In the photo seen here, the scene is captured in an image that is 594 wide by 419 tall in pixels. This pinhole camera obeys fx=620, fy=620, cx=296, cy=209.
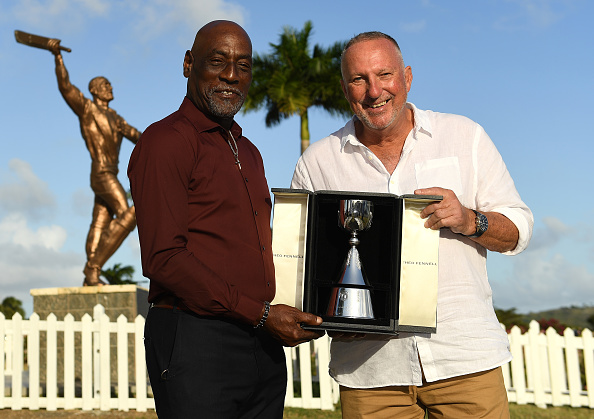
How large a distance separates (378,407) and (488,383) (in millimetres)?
529

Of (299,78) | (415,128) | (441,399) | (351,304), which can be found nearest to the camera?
(351,304)

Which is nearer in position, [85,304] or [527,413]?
[527,413]

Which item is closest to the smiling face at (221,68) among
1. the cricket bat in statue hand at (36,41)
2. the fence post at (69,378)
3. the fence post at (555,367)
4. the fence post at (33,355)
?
Answer: the fence post at (69,378)

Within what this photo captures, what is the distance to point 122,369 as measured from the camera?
9477mm

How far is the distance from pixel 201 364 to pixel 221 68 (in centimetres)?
131

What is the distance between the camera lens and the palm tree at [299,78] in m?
23.9

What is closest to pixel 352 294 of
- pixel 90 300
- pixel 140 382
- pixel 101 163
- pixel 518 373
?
pixel 140 382

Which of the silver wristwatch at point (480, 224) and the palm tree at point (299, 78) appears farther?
the palm tree at point (299, 78)

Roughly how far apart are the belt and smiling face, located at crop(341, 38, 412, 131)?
1259mm

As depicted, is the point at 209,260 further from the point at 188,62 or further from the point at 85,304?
the point at 85,304

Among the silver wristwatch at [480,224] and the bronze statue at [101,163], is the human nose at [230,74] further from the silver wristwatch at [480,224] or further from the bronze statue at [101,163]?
the bronze statue at [101,163]

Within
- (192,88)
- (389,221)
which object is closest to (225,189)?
(192,88)

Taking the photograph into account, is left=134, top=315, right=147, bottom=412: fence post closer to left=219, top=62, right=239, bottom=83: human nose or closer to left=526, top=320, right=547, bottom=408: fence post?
left=526, top=320, right=547, bottom=408: fence post

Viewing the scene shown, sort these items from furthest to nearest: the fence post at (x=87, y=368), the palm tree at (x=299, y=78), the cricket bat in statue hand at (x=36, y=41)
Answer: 1. the palm tree at (x=299, y=78)
2. the cricket bat in statue hand at (x=36, y=41)
3. the fence post at (x=87, y=368)
